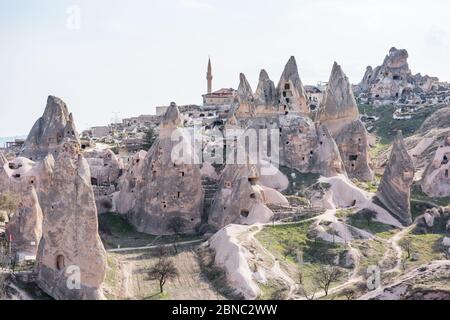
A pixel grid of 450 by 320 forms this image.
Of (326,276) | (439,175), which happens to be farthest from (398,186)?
(326,276)

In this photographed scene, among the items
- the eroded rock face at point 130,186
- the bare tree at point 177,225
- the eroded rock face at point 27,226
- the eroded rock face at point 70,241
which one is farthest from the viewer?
the eroded rock face at point 130,186

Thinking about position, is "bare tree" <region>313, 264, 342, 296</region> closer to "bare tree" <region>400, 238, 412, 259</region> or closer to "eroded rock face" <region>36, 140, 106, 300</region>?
"bare tree" <region>400, 238, 412, 259</region>

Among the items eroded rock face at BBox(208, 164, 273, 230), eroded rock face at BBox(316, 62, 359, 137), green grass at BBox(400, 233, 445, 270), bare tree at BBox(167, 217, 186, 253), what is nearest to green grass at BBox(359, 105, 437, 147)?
eroded rock face at BBox(316, 62, 359, 137)

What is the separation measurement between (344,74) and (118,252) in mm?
25059

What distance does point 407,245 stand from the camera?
39.2 metres

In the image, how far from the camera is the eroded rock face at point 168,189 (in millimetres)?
44562

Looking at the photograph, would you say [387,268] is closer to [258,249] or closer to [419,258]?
[419,258]

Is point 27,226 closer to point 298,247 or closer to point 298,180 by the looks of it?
point 298,247

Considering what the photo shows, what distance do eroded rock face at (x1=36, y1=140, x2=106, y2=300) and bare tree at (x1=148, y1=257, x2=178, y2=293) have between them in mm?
3640

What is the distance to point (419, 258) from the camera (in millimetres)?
37250

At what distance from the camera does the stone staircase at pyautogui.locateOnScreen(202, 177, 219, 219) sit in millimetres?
45872

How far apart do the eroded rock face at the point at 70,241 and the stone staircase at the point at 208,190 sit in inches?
605

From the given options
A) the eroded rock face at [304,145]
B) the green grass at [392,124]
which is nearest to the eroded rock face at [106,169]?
the eroded rock face at [304,145]

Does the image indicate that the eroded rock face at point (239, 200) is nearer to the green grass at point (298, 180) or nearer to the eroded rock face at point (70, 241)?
the green grass at point (298, 180)
